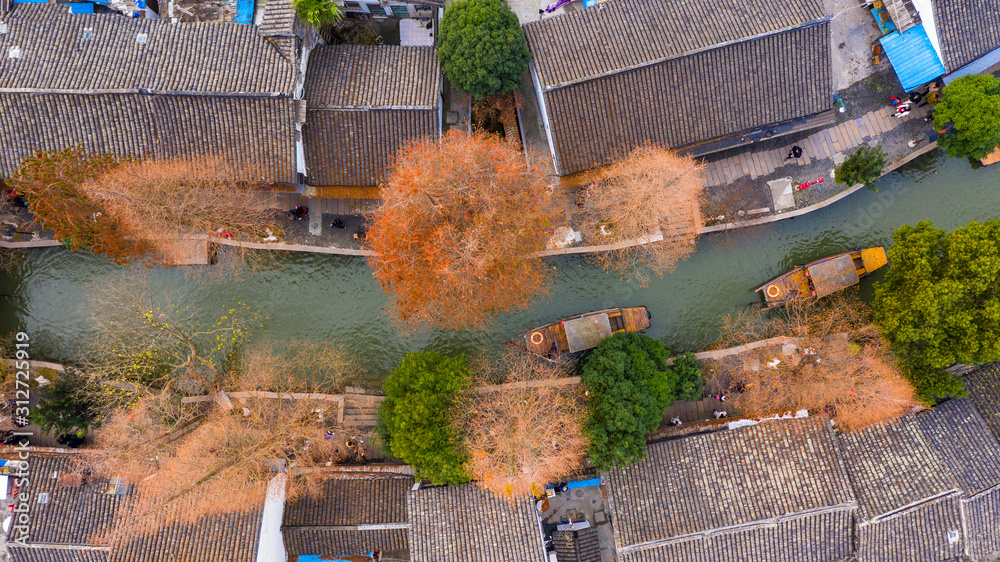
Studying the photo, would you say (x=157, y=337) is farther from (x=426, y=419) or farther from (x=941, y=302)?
(x=941, y=302)

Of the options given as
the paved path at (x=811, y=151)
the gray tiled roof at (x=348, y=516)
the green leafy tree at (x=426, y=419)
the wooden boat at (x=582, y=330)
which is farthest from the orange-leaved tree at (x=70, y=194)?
the paved path at (x=811, y=151)

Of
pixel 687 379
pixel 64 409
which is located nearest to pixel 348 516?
pixel 64 409

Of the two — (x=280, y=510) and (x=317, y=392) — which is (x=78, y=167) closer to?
(x=317, y=392)

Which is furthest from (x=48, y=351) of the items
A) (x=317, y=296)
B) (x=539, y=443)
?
(x=539, y=443)

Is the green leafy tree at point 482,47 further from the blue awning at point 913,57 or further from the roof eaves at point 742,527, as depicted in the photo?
the roof eaves at point 742,527

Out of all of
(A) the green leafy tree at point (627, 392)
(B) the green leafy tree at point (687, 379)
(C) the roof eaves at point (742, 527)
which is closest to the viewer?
(C) the roof eaves at point (742, 527)

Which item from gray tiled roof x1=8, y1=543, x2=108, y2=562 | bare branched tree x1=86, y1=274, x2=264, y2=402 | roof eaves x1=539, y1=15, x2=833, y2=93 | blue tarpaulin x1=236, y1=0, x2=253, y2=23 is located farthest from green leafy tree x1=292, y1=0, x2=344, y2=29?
gray tiled roof x1=8, y1=543, x2=108, y2=562
